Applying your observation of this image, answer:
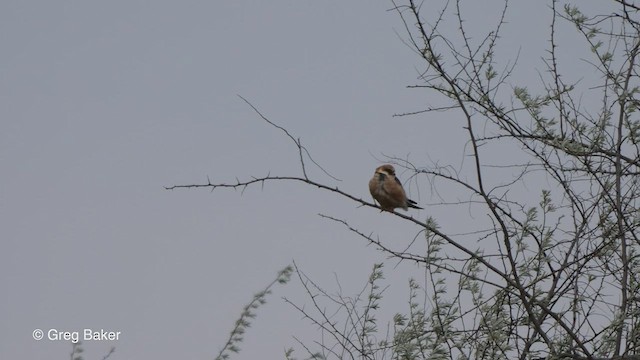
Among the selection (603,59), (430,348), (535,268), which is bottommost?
(430,348)

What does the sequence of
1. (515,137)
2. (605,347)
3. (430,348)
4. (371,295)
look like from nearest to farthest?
(430,348) → (605,347) → (371,295) → (515,137)

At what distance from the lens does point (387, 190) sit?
24.1ft

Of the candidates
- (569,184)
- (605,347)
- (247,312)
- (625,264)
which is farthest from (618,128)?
(247,312)

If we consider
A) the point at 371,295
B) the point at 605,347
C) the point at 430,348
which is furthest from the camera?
the point at 371,295

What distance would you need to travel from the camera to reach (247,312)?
16.0ft

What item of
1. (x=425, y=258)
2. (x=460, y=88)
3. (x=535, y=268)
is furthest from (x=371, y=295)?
(x=460, y=88)

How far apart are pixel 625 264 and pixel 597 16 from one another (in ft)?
5.09

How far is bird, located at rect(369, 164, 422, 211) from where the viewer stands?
7.35 meters

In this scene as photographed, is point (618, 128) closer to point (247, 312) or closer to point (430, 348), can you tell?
point (430, 348)

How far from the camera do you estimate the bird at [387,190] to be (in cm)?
735

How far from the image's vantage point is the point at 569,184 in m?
4.88

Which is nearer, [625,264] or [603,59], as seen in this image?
[625,264]

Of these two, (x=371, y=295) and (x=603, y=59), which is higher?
(x=603, y=59)

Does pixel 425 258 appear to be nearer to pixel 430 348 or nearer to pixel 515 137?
pixel 430 348
